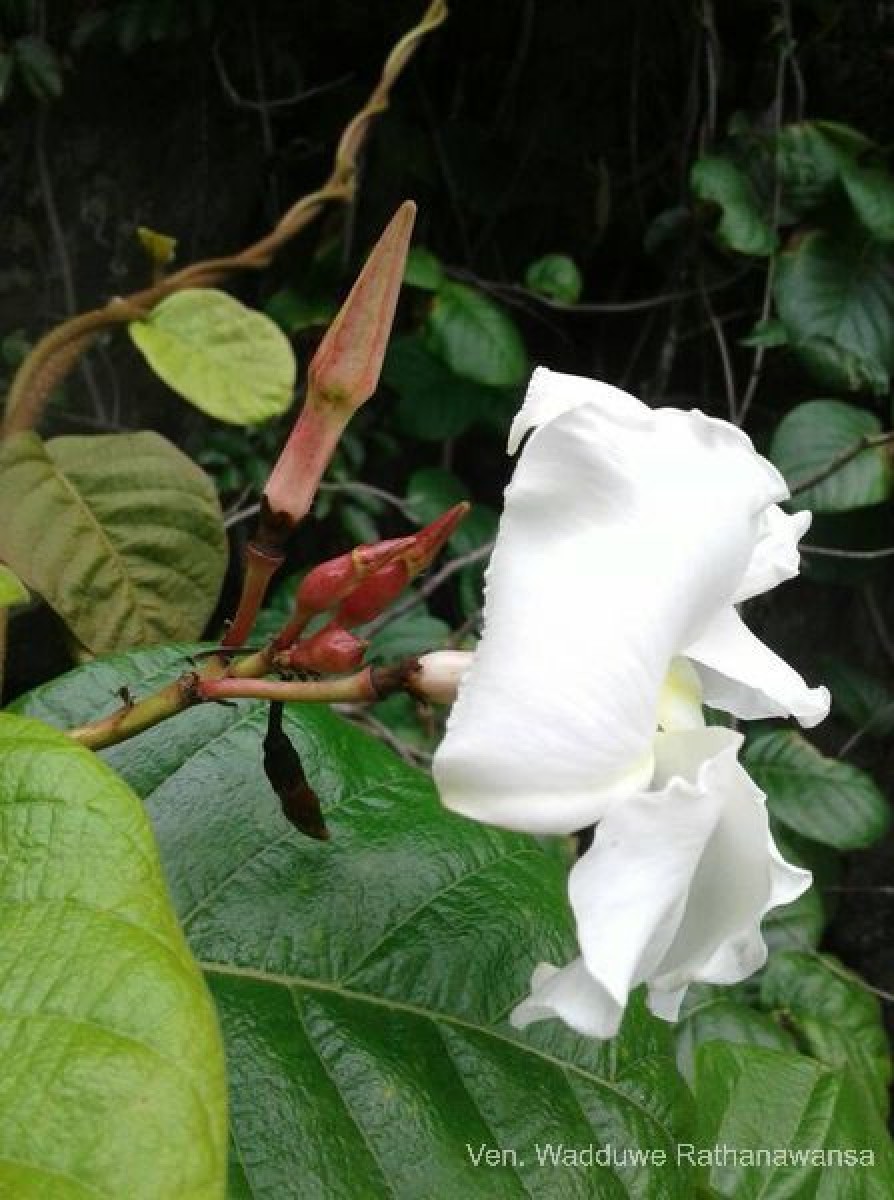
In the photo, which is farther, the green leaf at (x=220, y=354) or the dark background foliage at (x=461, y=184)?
the dark background foliage at (x=461, y=184)

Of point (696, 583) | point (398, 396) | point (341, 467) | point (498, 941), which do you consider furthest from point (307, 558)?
point (696, 583)

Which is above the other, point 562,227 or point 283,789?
point 283,789

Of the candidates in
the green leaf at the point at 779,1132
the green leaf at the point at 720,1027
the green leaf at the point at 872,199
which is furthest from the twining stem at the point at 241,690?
the green leaf at the point at 872,199

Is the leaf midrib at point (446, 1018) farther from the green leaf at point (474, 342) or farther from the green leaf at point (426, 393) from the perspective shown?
the green leaf at point (426, 393)

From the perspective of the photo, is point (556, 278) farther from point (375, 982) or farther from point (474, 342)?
point (375, 982)

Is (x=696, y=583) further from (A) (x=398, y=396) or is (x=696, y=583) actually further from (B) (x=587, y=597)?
(A) (x=398, y=396)
